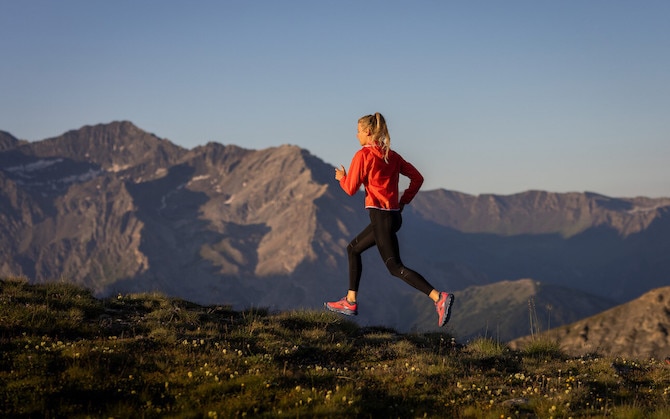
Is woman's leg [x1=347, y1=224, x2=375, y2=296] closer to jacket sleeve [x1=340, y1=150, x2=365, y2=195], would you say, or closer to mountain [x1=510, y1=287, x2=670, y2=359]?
jacket sleeve [x1=340, y1=150, x2=365, y2=195]

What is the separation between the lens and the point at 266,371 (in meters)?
9.31

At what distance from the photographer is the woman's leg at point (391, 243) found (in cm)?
1207

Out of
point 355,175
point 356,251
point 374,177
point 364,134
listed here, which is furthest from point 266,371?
point 364,134

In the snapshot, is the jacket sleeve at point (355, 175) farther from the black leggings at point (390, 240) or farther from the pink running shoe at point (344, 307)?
the pink running shoe at point (344, 307)

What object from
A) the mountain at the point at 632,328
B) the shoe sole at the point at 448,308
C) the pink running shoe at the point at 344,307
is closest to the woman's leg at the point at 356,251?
the pink running shoe at the point at 344,307

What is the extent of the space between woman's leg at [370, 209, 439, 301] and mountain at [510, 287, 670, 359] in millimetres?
63643

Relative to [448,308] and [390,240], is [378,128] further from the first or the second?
[448,308]

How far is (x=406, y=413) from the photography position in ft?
27.0

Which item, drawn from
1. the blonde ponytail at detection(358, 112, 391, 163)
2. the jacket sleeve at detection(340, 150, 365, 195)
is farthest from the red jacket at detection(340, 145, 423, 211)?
the blonde ponytail at detection(358, 112, 391, 163)

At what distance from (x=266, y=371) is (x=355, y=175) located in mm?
4344

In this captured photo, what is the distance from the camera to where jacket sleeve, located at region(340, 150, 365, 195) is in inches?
468

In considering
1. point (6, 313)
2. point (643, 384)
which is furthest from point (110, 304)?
point (643, 384)

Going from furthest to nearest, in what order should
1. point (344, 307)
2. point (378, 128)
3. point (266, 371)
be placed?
1. point (344, 307)
2. point (378, 128)
3. point (266, 371)

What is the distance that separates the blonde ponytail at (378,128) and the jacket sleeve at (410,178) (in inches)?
26.2
